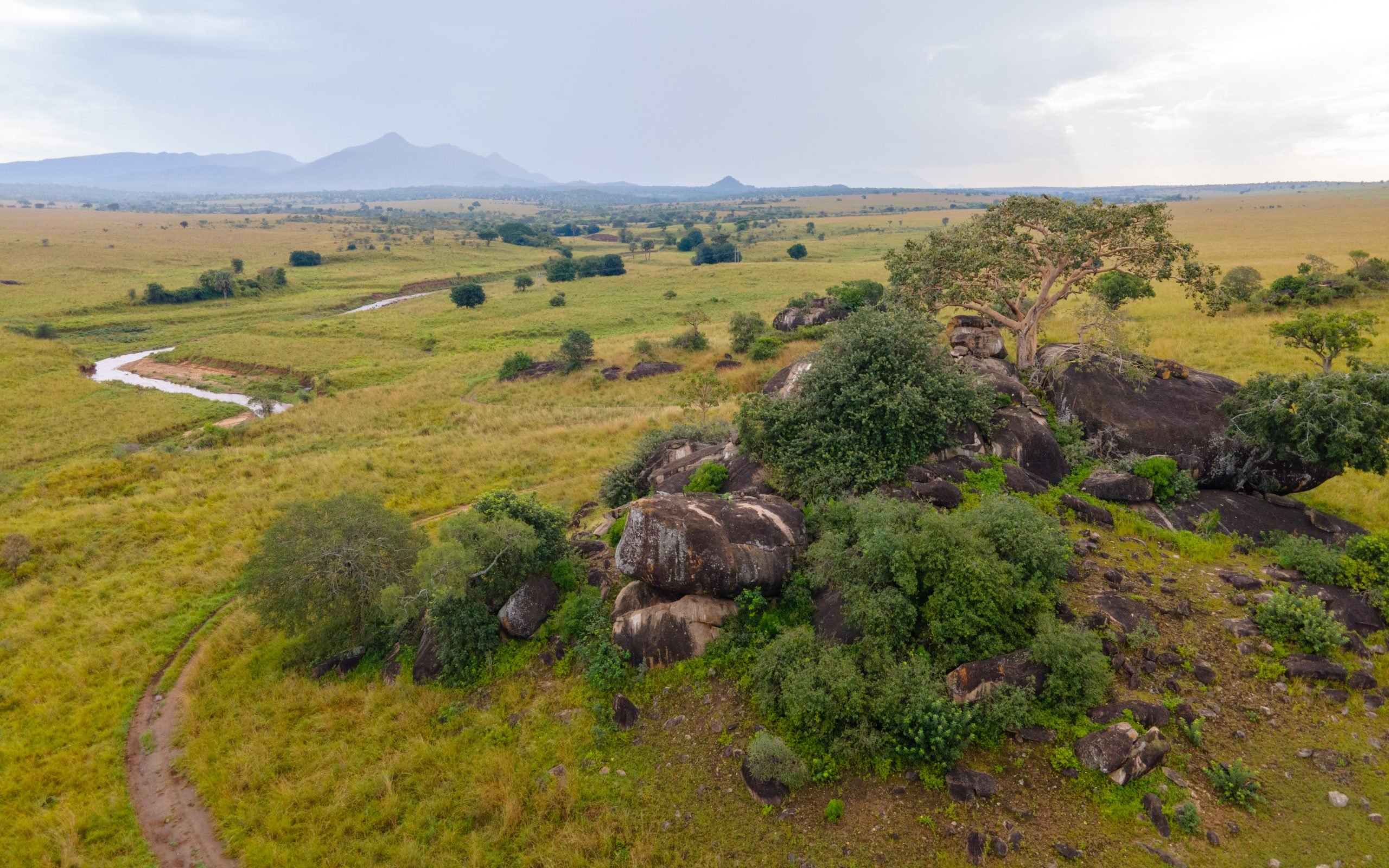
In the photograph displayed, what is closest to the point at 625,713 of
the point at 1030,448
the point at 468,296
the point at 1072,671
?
the point at 1072,671

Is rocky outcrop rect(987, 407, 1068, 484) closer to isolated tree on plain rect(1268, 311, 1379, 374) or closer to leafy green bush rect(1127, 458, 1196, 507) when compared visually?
leafy green bush rect(1127, 458, 1196, 507)

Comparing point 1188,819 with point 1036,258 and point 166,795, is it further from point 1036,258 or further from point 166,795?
point 1036,258

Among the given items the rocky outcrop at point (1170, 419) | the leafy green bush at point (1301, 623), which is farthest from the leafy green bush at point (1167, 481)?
the leafy green bush at point (1301, 623)

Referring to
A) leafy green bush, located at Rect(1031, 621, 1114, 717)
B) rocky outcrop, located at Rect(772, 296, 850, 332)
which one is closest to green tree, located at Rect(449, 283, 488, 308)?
rocky outcrop, located at Rect(772, 296, 850, 332)

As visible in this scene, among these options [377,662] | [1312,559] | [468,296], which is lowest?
[377,662]

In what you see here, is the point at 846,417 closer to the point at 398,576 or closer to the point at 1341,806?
the point at 1341,806

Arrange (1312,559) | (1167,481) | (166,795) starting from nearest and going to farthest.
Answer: (166,795), (1312,559), (1167,481)

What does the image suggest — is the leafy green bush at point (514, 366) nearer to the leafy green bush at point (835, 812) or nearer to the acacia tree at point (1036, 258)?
the acacia tree at point (1036, 258)
